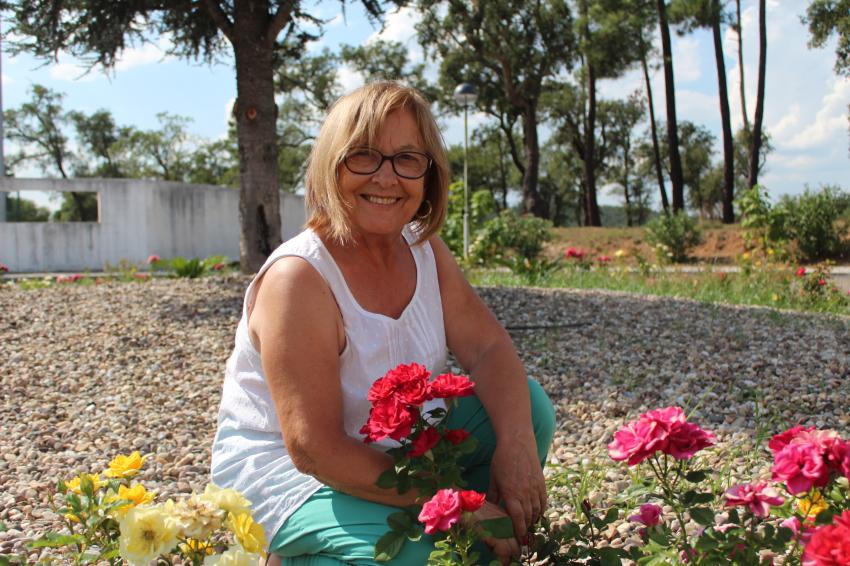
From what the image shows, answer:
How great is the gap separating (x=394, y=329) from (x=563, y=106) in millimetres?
29057

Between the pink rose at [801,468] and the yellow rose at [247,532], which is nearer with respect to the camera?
the pink rose at [801,468]

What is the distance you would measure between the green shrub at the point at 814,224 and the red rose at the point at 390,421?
46.3 ft

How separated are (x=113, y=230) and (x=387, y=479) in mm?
17346

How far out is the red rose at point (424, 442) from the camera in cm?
146

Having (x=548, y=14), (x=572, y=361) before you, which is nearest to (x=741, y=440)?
(x=572, y=361)

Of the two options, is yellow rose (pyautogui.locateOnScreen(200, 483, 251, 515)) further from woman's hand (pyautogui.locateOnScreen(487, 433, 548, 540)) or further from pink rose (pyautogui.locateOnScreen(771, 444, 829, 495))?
pink rose (pyautogui.locateOnScreen(771, 444, 829, 495))

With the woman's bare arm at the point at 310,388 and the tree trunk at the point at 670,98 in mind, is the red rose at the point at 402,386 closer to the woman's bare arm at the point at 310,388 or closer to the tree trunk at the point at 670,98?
the woman's bare arm at the point at 310,388

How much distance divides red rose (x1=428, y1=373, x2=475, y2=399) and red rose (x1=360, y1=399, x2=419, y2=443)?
61 mm

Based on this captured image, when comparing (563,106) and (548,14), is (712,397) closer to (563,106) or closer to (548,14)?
(548,14)

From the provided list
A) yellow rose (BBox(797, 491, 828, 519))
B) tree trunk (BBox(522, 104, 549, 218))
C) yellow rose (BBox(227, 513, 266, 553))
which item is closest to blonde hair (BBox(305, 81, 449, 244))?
yellow rose (BBox(227, 513, 266, 553))

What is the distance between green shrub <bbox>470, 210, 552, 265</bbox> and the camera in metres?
12.1

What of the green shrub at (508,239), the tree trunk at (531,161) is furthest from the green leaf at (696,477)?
the tree trunk at (531,161)

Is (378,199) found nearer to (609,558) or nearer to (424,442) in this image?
(424,442)

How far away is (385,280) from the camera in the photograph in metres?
2.06
